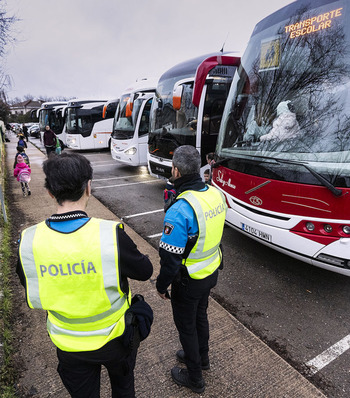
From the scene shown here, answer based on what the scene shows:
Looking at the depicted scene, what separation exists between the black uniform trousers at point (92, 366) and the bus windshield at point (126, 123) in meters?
8.46

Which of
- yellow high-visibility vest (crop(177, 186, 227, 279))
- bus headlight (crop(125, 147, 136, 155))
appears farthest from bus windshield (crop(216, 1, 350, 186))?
bus headlight (crop(125, 147, 136, 155))

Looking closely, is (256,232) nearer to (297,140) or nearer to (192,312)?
(297,140)

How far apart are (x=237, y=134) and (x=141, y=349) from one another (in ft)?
9.52

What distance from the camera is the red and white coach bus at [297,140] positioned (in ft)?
8.53

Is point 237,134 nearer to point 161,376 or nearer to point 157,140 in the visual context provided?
point 161,376

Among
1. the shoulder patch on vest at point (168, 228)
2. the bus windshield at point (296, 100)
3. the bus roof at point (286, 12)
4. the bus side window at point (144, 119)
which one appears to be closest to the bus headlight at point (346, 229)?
the bus windshield at point (296, 100)

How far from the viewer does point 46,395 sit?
6.66ft

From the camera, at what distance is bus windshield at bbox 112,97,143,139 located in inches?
364

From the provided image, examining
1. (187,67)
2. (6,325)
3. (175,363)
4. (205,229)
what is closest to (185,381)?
(175,363)

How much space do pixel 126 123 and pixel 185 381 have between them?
29.0ft

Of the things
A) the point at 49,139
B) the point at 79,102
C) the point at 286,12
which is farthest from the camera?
the point at 79,102

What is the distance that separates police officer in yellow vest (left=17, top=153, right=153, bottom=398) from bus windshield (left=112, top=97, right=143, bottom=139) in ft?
27.3

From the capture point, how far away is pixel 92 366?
1.42m

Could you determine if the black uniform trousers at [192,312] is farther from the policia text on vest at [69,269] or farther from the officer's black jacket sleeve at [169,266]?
the policia text on vest at [69,269]
